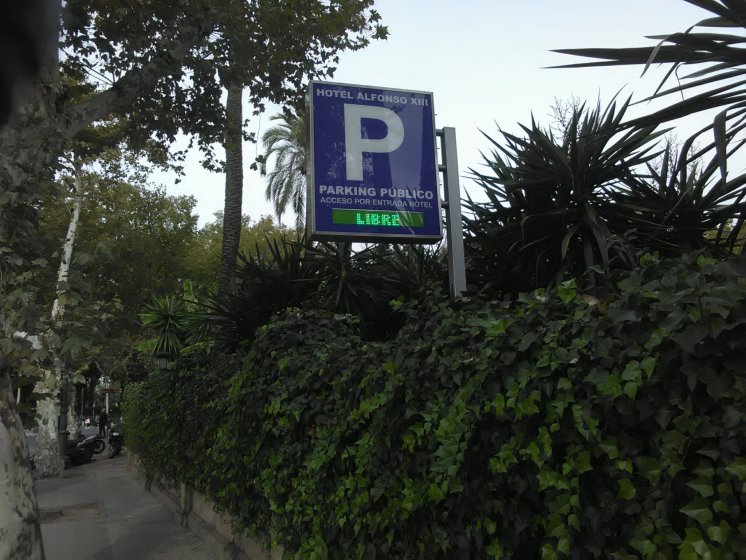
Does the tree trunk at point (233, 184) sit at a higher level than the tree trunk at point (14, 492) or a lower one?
higher

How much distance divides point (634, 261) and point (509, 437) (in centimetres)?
363

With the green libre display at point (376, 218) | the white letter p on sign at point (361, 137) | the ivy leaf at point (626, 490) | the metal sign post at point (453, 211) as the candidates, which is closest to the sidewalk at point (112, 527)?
the green libre display at point (376, 218)

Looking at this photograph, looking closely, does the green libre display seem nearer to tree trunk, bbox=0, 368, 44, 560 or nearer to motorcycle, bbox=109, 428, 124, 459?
tree trunk, bbox=0, 368, 44, 560

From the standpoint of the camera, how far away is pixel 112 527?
32.7ft

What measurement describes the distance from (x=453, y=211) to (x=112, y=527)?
24.3 feet

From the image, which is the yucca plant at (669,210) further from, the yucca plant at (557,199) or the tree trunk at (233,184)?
the tree trunk at (233,184)

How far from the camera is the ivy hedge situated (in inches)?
68.1

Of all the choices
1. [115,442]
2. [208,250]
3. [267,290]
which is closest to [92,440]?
[115,442]

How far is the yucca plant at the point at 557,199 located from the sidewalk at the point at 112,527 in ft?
15.4

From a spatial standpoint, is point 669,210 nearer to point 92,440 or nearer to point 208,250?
point 92,440

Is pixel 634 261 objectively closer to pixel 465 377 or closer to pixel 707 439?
pixel 465 377

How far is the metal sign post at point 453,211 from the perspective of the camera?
611 centimetres

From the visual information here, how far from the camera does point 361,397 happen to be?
12.6 feet

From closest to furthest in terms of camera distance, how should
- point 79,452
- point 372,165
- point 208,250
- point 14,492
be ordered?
point 14,492 → point 372,165 → point 79,452 → point 208,250
